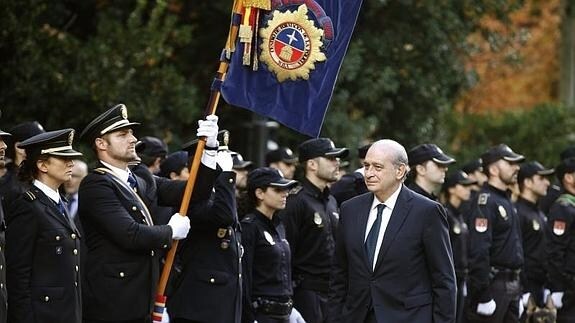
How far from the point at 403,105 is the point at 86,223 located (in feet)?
45.1

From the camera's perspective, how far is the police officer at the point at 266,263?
10.6 meters

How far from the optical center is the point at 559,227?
1410cm

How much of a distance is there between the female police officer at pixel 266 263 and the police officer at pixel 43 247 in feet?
7.58

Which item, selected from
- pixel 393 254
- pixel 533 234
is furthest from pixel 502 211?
pixel 393 254

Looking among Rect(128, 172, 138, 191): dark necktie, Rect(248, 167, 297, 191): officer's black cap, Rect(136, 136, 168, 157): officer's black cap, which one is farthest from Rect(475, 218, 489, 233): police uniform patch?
Rect(128, 172, 138, 191): dark necktie

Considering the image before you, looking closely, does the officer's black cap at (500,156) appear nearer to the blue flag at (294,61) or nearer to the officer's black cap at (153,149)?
the officer's black cap at (153,149)

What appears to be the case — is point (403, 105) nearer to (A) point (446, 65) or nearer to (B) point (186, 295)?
(A) point (446, 65)

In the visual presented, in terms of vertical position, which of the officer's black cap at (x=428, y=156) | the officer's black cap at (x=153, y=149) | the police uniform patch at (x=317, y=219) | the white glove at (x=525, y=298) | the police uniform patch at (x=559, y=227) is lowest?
the white glove at (x=525, y=298)

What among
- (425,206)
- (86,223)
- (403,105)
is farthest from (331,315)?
(403,105)

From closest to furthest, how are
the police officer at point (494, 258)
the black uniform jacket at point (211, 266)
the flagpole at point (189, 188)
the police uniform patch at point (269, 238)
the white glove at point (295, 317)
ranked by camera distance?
the flagpole at point (189, 188)
the black uniform jacket at point (211, 266)
the police uniform patch at point (269, 238)
the white glove at point (295, 317)
the police officer at point (494, 258)

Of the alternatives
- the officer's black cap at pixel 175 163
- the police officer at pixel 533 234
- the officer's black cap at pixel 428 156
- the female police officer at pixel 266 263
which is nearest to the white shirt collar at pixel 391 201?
the female police officer at pixel 266 263

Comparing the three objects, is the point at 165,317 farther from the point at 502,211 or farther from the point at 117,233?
the point at 502,211

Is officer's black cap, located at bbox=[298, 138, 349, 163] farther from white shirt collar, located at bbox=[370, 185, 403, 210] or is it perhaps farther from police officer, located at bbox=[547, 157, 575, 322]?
white shirt collar, located at bbox=[370, 185, 403, 210]

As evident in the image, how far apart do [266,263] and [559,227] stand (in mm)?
4794
